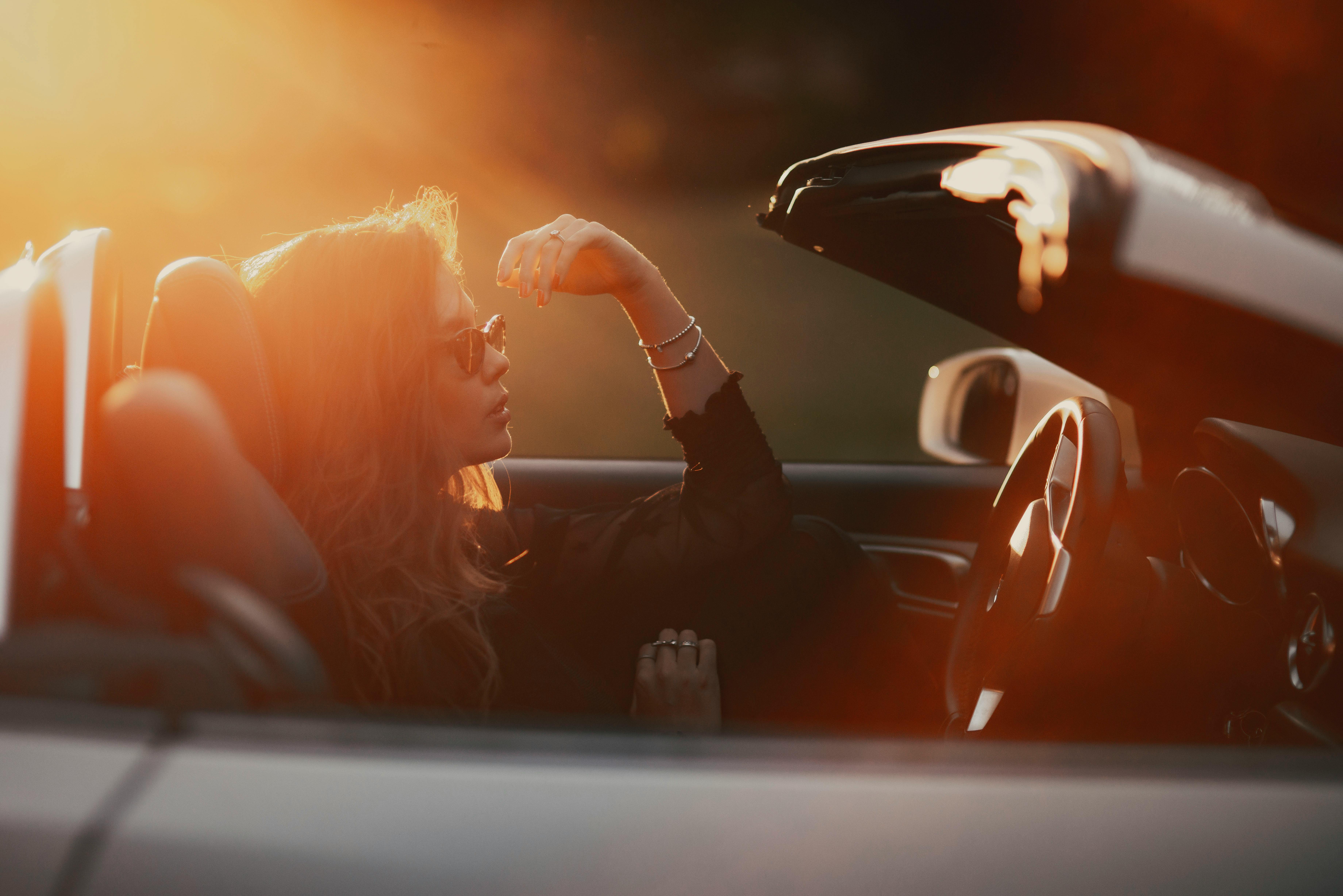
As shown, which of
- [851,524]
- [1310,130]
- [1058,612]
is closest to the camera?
[1310,130]

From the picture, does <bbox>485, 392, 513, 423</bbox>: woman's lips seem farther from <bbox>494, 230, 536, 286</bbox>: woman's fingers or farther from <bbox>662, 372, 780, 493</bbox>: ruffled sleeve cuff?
<bbox>662, 372, 780, 493</bbox>: ruffled sleeve cuff

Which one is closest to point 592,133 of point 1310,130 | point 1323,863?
point 1310,130

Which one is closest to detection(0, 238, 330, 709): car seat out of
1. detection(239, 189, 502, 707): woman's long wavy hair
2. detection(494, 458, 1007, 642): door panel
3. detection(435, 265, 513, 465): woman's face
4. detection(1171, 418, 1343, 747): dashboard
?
detection(239, 189, 502, 707): woman's long wavy hair

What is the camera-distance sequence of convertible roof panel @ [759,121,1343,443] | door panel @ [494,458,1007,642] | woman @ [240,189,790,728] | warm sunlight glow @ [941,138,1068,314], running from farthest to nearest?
door panel @ [494,458,1007,642], woman @ [240,189,790,728], warm sunlight glow @ [941,138,1068,314], convertible roof panel @ [759,121,1343,443]

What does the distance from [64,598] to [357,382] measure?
76 centimetres

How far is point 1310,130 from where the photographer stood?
46.4 inches

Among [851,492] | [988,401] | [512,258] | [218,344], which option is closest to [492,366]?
[512,258]

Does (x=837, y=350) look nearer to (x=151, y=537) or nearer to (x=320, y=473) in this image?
(x=320, y=473)

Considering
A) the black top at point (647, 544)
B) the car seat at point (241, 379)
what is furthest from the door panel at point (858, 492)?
the car seat at point (241, 379)

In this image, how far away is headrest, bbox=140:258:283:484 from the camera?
1.23 m

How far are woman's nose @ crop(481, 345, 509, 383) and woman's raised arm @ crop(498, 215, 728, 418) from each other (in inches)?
4.8

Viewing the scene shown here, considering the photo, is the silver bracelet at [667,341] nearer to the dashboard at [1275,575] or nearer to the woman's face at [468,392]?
the woman's face at [468,392]

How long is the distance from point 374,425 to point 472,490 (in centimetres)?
36

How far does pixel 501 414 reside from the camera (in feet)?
5.70
